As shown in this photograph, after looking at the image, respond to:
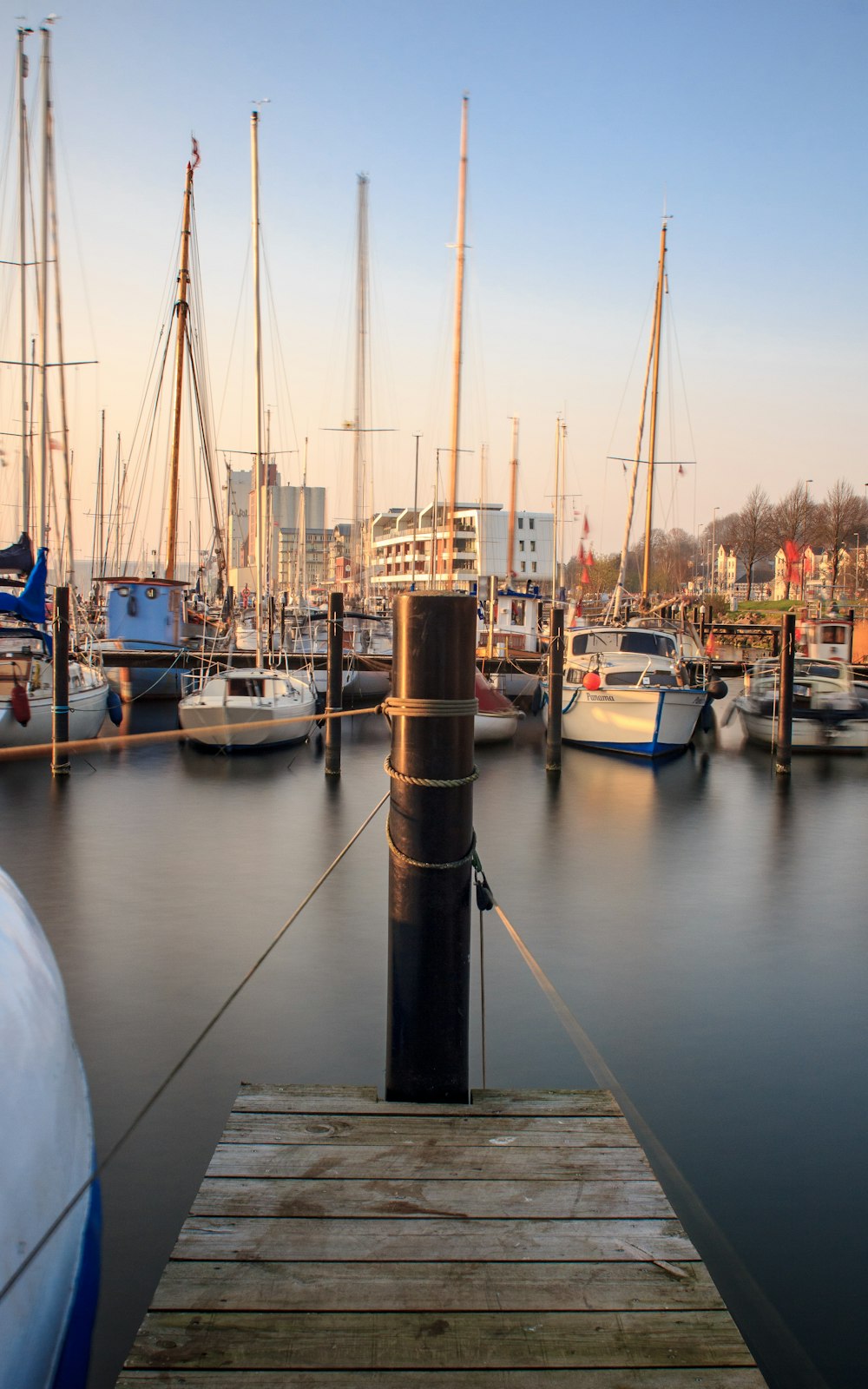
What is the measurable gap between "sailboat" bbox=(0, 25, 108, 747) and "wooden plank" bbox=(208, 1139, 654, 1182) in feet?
39.2

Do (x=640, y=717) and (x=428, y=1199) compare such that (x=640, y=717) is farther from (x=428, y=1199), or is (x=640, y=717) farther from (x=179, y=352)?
(x=428, y=1199)

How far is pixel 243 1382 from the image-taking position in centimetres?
239

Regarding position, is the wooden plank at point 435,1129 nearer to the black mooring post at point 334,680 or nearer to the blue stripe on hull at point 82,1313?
the blue stripe on hull at point 82,1313

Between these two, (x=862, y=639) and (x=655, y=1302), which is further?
(x=862, y=639)

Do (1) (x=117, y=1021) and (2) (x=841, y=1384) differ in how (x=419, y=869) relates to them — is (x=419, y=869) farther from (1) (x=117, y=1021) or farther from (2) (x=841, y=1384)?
(1) (x=117, y=1021)

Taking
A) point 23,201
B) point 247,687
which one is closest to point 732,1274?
point 247,687

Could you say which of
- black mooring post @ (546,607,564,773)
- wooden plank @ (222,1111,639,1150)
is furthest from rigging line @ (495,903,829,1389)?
black mooring post @ (546,607,564,773)

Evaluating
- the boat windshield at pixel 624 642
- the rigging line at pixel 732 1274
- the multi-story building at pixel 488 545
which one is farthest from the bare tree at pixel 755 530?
the rigging line at pixel 732 1274

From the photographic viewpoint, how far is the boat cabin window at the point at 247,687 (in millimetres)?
20078

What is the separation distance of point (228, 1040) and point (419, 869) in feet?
12.7

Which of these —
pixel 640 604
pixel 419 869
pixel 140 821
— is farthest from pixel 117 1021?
pixel 640 604

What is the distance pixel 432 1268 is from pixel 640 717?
19.0m

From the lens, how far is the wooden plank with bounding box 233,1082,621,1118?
3.73 m

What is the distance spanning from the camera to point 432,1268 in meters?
2.81
